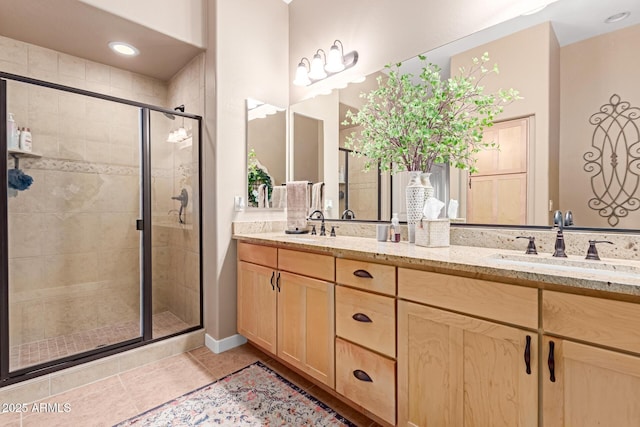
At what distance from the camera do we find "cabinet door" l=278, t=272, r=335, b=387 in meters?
1.62

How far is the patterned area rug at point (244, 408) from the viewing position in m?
1.55

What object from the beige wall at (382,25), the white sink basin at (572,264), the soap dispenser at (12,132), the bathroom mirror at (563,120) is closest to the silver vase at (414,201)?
the bathroom mirror at (563,120)

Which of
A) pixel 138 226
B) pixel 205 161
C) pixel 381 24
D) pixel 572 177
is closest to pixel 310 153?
pixel 205 161

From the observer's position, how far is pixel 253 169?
2.53 m

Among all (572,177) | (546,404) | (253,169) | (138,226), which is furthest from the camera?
(253,169)

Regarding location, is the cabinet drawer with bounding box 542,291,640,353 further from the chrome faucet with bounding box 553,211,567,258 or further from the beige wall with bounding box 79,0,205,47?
the beige wall with bounding box 79,0,205,47

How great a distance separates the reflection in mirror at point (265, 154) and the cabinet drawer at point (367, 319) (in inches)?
51.5

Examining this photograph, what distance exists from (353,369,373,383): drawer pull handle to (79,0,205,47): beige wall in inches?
100.0

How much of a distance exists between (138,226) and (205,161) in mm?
700

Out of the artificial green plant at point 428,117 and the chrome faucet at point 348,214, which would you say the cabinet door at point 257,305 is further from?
the artificial green plant at point 428,117

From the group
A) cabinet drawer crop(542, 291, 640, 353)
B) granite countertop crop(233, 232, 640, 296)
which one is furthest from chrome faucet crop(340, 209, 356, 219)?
cabinet drawer crop(542, 291, 640, 353)

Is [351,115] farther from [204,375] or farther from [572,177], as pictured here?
[204,375]

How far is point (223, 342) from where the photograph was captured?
7.63 feet

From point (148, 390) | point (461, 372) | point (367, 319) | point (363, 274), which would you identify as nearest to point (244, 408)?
point (148, 390)
